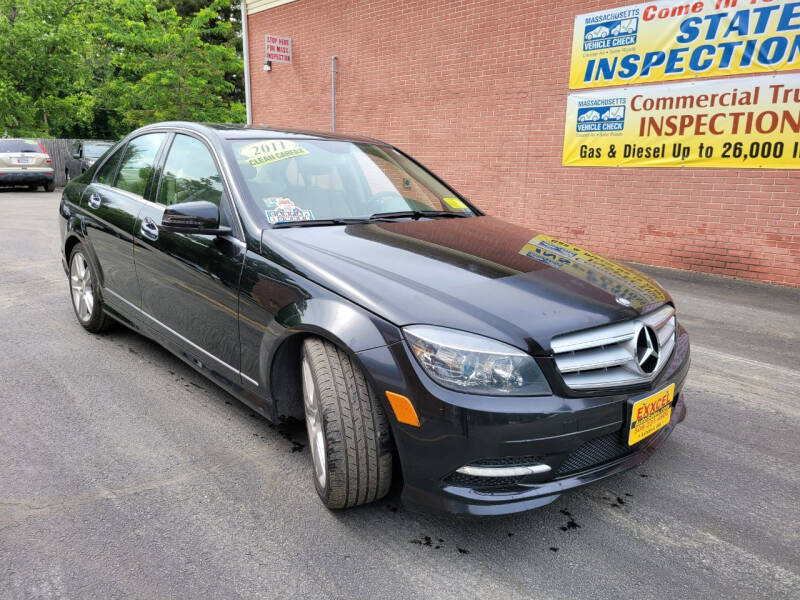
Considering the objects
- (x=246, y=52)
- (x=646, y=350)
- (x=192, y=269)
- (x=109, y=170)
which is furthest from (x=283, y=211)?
(x=246, y=52)

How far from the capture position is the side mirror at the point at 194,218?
2850mm

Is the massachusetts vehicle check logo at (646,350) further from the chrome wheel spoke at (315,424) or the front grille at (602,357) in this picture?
the chrome wheel spoke at (315,424)

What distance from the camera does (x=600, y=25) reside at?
8.07 m

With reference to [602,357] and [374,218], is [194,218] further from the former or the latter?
[602,357]

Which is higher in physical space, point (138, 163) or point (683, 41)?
point (683, 41)

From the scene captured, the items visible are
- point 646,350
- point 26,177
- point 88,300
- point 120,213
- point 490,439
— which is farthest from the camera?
point 26,177

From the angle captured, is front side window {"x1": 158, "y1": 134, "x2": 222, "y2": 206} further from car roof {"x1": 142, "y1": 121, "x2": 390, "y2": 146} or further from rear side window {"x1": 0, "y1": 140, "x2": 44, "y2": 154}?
rear side window {"x1": 0, "y1": 140, "x2": 44, "y2": 154}

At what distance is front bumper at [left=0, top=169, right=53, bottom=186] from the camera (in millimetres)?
18188

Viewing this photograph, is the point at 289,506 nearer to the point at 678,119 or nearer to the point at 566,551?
the point at 566,551

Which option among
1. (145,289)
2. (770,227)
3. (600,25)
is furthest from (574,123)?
(145,289)

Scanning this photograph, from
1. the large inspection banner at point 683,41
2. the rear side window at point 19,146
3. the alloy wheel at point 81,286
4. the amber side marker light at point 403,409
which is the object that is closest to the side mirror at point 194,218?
the amber side marker light at point 403,409

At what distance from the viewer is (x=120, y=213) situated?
3949mm

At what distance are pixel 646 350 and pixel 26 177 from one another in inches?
817

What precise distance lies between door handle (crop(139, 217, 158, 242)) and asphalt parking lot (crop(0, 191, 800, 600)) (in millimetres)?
922
